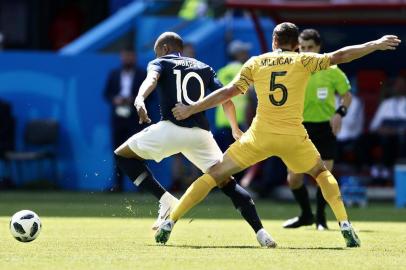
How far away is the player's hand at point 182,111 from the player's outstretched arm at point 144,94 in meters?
0.29

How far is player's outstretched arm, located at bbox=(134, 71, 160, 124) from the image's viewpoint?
1152 cm

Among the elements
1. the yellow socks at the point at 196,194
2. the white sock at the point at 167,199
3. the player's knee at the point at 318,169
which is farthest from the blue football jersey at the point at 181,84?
the player's knee at the point at 318,169

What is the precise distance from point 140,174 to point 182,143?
685mm

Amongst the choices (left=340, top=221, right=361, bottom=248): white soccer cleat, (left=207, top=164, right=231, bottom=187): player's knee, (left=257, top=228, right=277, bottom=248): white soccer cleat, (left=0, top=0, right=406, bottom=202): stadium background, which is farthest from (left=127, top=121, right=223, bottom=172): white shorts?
(left=0, top=0, right=406, bottom=202): stadium background

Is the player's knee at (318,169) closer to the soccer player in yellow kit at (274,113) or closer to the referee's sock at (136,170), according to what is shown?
the soccer player in yellow kit at (274,113)

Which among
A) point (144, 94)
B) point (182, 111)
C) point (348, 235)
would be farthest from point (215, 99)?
point (348, 235)

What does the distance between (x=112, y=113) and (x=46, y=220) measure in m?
7.22

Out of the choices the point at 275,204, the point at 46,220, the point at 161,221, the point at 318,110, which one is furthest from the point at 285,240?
the point at 275,204

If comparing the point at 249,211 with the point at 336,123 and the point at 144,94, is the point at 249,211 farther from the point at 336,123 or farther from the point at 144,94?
the point at 336,123

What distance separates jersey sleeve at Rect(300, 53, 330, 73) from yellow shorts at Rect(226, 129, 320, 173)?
2.12 feet

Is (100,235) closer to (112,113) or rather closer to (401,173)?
(401,173)

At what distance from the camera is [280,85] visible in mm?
11578

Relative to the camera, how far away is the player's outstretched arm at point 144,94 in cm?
1152

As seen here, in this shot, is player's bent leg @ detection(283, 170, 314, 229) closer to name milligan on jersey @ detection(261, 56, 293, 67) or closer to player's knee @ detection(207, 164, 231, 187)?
player's knee @ detection(207, 164, 231, 187)
